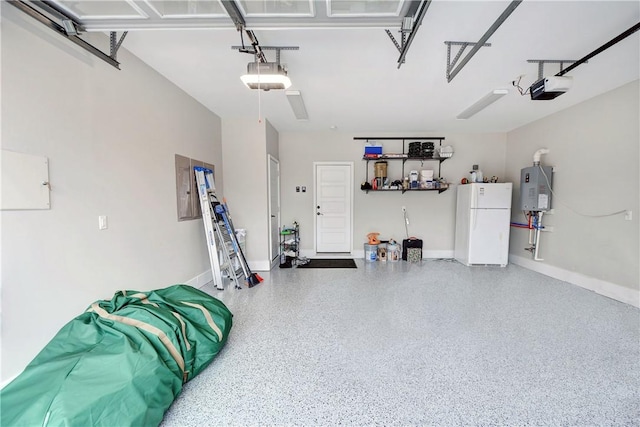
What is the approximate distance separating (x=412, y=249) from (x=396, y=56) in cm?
375

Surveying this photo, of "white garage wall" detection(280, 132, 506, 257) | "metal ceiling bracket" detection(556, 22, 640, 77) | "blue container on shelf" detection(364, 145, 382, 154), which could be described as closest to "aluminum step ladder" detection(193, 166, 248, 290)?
"white garage wall" detection(280, 132, 506, 257)

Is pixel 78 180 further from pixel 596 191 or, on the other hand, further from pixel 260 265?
pixel 596 191

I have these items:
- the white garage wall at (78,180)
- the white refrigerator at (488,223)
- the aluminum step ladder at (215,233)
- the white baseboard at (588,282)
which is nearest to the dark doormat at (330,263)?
the aluminum step ladder at (215,233)

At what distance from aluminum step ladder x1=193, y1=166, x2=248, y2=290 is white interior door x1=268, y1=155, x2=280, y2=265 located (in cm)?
93

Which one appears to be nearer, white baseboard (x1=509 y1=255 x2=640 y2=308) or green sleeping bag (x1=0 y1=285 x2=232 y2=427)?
green sleeping bag (x1=0 y1=285 x2=232 y2=427)

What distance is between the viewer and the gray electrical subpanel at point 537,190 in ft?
13.5

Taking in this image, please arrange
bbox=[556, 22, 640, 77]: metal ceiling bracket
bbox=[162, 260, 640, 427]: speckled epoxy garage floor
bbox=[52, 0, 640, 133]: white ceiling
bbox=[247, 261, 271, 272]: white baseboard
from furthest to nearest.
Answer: bbox=[247, 261, 271, 272]: white baseboard
bbox=[556, 22, 640, 77]: metal ceiling bracket
bbox=[52, 0, 640, 133]: white ceiling
bbox=[162, 260, 640, 427]: speckled epoxy garage floor

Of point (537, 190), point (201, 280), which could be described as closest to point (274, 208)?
point (201, 280)

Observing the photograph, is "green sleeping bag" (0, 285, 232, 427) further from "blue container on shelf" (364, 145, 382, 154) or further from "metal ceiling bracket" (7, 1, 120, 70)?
"blue container on shelf" (364, 145, 382, 154)

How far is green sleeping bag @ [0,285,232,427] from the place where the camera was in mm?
1151

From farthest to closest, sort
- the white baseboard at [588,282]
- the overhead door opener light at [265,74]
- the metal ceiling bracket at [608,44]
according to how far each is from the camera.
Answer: the white baseboard at [588,282], the overhead door opener light at [265,74], the metal ceiling bracket at [608,44]

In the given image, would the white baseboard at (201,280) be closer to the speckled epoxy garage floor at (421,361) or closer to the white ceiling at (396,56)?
the speckled epoxy garage floor at (421,361)

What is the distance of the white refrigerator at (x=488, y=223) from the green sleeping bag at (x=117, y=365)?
185 inches

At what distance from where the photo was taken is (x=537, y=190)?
416 cm
